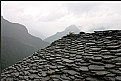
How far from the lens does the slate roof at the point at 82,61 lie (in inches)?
170

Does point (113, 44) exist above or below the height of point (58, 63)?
above

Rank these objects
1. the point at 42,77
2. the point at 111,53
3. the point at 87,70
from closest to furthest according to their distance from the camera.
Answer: the point at 87,70
the point at 111,53
the point at 42,77

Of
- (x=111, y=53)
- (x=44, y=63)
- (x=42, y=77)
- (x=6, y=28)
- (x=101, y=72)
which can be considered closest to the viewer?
(x=101, y=72)

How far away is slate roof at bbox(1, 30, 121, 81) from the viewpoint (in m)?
4.32

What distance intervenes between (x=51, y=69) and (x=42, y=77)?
1.41 ft

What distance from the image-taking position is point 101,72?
422 cm

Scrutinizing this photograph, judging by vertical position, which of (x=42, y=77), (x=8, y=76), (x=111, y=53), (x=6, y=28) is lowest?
(x=6, y=28)

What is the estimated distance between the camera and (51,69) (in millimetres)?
5453

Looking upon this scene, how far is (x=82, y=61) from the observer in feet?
16.8

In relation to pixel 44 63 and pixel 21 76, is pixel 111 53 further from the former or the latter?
pixel 21 76

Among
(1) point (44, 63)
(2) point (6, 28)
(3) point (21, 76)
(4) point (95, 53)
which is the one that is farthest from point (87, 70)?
(2) point (6, 28)

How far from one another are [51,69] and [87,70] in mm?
1420

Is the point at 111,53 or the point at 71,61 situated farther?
the point at 71,61

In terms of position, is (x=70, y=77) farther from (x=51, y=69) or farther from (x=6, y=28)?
(x=6, y=28)
